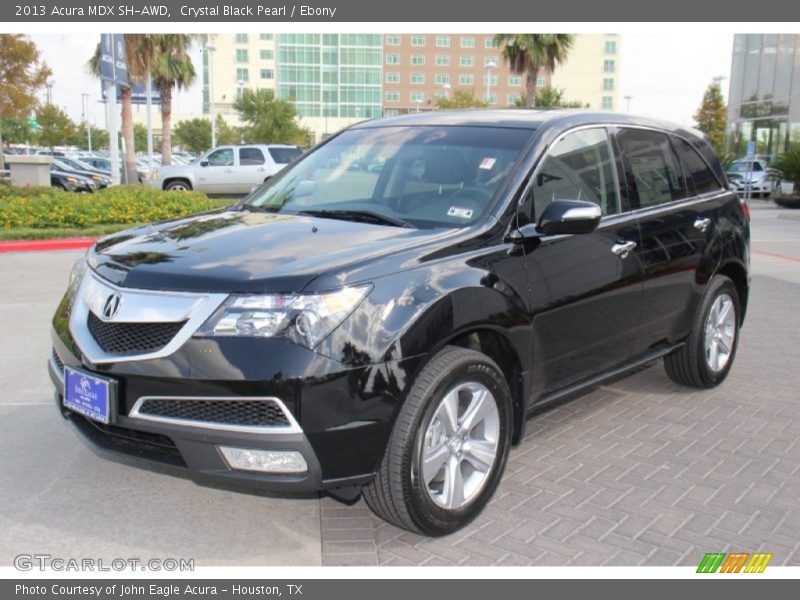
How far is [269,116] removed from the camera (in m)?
51.9

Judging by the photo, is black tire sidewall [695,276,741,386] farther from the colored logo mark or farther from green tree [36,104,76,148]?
green tree [36,104,76,148]

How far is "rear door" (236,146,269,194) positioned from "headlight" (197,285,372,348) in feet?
73.5

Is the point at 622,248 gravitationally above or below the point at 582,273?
above

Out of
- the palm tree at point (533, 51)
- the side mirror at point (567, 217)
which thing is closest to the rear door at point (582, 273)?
the side mirror at point (567, 217)

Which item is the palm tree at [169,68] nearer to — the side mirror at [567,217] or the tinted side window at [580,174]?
the tinted side window at [580,174]

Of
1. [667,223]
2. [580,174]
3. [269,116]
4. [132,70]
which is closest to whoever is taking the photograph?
[580,174]

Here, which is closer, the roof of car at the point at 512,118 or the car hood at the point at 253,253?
the car hood at the point at 253,253

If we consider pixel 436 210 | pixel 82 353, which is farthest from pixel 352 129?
pixel 82 353

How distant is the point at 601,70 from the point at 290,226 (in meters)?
132

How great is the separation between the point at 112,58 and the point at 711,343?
Result: 53.4ft

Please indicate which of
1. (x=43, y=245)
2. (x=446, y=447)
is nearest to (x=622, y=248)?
(x=446, y=447)

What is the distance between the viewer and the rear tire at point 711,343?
5.53m

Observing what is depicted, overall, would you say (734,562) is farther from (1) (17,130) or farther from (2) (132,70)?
(1) (17,130)

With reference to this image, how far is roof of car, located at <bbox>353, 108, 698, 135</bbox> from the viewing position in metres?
4.45
